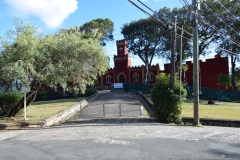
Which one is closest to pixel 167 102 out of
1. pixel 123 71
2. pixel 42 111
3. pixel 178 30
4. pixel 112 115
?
pixel 112 115

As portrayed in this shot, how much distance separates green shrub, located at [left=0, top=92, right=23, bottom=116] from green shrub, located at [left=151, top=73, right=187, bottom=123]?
841 cm

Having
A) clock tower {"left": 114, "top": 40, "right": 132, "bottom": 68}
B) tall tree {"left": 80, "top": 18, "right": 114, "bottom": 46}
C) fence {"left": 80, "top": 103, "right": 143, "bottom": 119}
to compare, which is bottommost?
fence {"left": 80, "top": 103, "right": 143, "bottom": 119}

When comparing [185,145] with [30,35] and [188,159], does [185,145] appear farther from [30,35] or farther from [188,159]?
→ [30,35]

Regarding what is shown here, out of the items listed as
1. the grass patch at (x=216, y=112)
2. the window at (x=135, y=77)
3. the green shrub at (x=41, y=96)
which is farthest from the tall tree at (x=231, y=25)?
the green shrub at (x=41, y=96)

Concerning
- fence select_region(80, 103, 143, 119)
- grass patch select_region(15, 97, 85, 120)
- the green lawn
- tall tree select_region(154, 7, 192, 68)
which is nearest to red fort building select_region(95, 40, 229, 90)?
tall tree select_region(154, 7, 192, 68)

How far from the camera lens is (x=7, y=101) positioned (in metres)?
15.5

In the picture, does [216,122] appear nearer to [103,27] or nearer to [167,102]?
[167,102]

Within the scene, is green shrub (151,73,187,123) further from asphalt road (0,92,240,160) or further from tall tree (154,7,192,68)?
tall tree (154,7,192,68)

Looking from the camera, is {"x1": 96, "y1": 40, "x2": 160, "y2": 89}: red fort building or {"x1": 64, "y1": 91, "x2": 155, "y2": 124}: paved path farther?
{"x1": 96, "y1": 40, "x2": 160, "y2": 89}: red fort building

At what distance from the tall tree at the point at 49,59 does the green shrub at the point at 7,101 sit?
87.1 inches

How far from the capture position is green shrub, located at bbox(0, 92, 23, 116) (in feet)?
50.4

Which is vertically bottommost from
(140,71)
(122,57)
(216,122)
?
(216,122)

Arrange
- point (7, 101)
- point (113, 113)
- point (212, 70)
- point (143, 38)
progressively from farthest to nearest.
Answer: point (143, 38)
point (212, 70)
point (113, 113)
point (7, 101)

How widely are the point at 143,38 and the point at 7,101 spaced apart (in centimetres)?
3487
